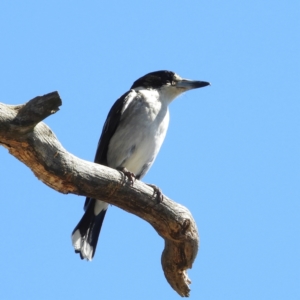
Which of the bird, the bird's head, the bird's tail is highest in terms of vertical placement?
the bird's head

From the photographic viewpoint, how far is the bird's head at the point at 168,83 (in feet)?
21.0

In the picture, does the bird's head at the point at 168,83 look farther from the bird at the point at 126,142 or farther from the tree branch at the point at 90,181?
the tree branch at the point at 90,181

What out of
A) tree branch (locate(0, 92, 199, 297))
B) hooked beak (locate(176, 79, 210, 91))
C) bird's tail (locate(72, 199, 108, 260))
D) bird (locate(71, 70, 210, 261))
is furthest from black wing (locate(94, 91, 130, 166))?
tree branch (locate(0, 92, 199, 297))

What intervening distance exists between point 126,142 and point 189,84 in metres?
1.10

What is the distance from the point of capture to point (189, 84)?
649cm

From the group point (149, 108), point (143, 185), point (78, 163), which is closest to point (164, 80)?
point (149, 108)

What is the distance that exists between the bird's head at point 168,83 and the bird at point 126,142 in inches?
6.8

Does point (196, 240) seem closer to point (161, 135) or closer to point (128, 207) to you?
point (128, 207)

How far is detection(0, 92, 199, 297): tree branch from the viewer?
12.6 feet

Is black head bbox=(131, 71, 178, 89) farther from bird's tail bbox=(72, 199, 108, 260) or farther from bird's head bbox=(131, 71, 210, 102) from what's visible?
bird's tail bbox=(72, 199, 108, 260)

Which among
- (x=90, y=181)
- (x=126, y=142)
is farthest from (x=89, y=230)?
(x=90, y=181)

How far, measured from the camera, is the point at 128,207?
4668mm

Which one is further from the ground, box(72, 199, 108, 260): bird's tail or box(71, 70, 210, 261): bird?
box(71, 70, 210, 261): bird

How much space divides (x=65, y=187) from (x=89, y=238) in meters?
1.54
